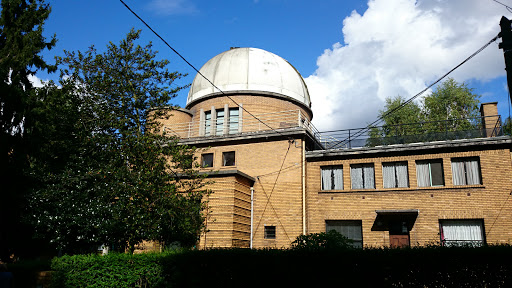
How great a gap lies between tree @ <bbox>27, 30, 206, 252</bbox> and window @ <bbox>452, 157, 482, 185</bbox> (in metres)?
14.1

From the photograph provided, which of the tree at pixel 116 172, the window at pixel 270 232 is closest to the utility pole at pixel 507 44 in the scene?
the tree at pixel 116 172

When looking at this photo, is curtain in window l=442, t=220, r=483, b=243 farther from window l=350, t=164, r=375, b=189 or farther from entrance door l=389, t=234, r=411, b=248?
window l=350, t=164, r=375, b=189

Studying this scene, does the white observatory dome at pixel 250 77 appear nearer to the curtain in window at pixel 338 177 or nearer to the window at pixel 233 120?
the window at pixel 233 120

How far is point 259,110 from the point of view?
2662 centimetres

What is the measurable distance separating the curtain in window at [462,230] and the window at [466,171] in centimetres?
206

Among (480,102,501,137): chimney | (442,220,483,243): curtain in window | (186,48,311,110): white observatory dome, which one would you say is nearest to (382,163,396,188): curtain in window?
(442,220,483,243): curtain in window

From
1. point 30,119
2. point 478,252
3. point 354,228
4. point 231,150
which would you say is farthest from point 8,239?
point 478,252

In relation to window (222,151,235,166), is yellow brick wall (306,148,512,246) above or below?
below

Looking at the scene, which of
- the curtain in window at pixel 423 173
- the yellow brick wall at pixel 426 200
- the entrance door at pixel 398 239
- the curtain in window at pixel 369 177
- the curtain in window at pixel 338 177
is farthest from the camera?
the curtain in window at pixel 338 177

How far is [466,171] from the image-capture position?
64.6ft

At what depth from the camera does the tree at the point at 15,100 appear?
16453 mm

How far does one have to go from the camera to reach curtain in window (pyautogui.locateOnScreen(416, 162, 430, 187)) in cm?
2030

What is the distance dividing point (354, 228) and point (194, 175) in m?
11.1

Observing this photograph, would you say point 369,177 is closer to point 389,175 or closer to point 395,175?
point 389,175
